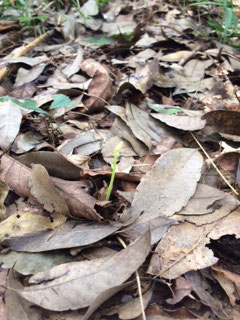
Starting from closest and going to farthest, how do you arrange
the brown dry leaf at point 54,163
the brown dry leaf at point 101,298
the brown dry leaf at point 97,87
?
the brown dry leaf at point 101,298 → the brown dry leaf at point 54,163 → the brown dry leaf at point 97,87

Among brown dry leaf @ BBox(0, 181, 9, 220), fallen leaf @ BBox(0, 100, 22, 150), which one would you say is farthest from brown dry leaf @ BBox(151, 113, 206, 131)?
brown dry leaf @ BBox(0, 181, 9, 220)

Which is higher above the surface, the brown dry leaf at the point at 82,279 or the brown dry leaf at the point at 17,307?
the brown dry leaf at the point at 82,279

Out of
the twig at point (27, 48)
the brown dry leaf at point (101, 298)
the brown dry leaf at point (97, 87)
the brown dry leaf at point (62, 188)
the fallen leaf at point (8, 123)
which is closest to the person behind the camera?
the brown dry leaf at point (101, 298)

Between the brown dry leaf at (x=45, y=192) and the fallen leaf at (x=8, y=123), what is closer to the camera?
the brown dry leaf at (x=45, y=192)

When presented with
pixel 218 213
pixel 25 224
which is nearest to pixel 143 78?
pixel 218 213

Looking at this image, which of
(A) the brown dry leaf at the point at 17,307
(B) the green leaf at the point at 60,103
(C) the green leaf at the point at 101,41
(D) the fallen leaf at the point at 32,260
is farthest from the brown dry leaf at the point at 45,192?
(C) the green leaf at the point at 101,41

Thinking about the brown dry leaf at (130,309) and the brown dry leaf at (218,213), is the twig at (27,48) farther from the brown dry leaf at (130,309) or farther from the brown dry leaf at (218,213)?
the brown dry leaf at (130,309)

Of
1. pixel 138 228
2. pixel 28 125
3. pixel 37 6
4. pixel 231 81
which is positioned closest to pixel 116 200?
pixel 138 228
